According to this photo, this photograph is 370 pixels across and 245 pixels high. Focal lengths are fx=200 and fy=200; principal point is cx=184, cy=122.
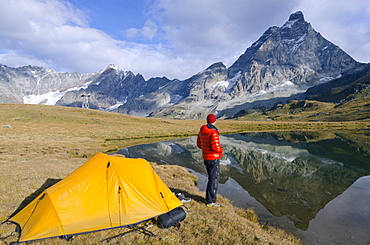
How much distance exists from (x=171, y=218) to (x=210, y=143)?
407cm

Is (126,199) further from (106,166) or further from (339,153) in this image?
(339,153)

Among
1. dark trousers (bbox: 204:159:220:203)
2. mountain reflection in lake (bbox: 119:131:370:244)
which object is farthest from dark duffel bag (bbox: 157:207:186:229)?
mountain reflection in lake (bbox: 119:131:370:244)

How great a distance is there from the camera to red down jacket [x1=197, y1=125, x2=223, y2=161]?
10.5 meters

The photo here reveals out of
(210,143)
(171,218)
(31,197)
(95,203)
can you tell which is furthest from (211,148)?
(31,197)

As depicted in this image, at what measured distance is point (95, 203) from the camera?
8.82m

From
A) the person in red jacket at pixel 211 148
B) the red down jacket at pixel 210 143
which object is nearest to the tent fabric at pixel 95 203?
the person in red jacket at pixel 211 148

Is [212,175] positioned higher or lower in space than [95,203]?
higher

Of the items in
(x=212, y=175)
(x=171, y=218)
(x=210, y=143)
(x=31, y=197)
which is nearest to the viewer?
(x=171, y=218)

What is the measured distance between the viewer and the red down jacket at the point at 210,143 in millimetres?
10492

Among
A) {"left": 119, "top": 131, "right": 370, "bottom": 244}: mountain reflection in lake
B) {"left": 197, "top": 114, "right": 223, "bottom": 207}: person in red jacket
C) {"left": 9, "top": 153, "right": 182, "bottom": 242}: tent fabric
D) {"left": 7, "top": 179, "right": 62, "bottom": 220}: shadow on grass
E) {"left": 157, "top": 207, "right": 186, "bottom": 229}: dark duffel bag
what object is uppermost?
{"left": 197, "top": 114, "right": 223, "bottom": 207}: person in red jacket

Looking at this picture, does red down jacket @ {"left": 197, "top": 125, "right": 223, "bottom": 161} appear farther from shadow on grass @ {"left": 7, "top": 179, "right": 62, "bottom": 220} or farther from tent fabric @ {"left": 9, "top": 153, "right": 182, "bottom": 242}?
shadow on grass @ {"left": 7, "top": 179, "right": 62, "bottom": 220}

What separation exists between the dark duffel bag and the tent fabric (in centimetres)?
42

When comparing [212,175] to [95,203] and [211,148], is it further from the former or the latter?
[95,203]

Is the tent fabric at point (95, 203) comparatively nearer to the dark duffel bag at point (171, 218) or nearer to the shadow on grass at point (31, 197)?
the dark duffel bag at point (171, 218)
